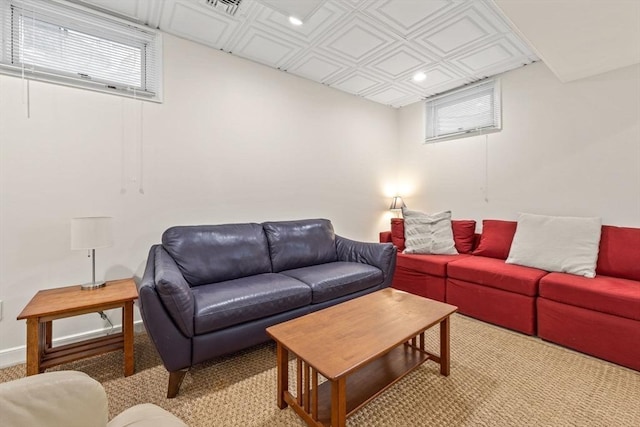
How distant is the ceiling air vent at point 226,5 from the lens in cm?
208

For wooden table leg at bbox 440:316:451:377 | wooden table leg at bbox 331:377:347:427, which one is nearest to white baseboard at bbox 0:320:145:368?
wooden table leg at bbox 331:377:347:427

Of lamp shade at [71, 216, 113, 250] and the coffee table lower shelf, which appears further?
lamp shade at [71, 216, 113, 250]

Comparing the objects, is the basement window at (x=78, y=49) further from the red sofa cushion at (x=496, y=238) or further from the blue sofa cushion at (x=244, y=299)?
the red sofa cushion at (x=496, y=238)

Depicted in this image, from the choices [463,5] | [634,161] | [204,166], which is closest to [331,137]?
[204,166]

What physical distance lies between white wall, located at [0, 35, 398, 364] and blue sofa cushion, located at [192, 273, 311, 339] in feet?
2.82

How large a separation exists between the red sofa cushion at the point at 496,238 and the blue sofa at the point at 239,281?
1.11m

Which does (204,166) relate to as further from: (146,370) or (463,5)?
(463,5)

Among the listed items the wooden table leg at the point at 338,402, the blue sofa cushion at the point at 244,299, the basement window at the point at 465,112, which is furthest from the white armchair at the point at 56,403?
the basement window at the point at 465,112

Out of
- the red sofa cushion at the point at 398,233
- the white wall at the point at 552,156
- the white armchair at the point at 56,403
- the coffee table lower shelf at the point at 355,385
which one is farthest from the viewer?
the red sofa cushion at the point at 398,233

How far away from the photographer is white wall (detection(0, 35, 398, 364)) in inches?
77.6

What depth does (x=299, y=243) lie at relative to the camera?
9.45 feet

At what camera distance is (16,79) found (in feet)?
6.39

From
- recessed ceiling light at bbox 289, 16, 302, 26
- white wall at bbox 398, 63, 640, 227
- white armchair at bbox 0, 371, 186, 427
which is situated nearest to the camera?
white armchair at bbox 0, 371, 186, 427

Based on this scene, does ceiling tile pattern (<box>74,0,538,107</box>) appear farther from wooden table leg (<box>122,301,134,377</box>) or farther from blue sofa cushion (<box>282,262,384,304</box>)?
wooden table leg (<box>122,301,134,377</box>)
